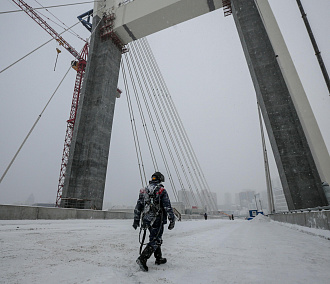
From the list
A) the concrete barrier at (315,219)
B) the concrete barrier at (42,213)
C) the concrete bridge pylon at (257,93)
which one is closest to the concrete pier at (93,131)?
the concrete bridge pylon at (257,93)

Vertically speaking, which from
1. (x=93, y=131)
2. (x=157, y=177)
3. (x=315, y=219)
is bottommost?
(x=315, y=219)

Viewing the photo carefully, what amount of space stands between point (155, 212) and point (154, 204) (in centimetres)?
12

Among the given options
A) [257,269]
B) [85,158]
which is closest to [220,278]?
[257,269]

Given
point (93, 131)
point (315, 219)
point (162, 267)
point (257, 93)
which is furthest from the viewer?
point (93, 131)

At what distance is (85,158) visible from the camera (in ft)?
56.3

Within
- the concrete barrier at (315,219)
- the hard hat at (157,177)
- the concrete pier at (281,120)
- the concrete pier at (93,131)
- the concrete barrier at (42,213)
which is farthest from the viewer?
the concrete pier at (93,131)

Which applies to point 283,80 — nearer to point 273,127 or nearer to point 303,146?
point 273,127

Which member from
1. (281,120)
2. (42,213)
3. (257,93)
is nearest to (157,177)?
(42,213)

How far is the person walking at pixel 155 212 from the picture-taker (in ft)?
9.35

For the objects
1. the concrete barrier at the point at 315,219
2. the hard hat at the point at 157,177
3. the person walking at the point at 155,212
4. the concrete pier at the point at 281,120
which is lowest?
the concrete barrier at the point at 315,219

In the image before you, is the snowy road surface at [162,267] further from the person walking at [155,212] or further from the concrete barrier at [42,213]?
the concrete barrier at [42,213]

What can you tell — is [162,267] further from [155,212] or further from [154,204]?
[154,204]

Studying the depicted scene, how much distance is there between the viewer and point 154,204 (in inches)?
119

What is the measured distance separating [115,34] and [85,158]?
→ 13868mm
